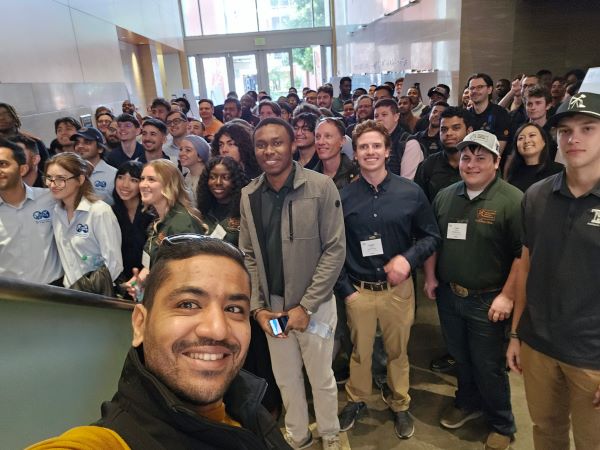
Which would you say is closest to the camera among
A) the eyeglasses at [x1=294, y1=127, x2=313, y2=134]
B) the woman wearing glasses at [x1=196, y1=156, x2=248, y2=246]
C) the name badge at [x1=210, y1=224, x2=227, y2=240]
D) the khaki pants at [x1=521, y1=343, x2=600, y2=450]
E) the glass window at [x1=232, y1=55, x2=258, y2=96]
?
the khaki pants at [x1=521, y1=343, x2=600, y2=450]

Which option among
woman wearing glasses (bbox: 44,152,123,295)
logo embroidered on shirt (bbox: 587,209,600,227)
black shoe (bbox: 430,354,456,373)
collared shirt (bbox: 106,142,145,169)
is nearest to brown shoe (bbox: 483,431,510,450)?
black shoe (bbox: 430,354,456,373)

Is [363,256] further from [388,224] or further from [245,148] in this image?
[245,148]

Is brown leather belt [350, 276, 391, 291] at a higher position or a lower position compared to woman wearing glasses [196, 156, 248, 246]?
lower

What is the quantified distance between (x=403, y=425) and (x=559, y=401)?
3.09 ft

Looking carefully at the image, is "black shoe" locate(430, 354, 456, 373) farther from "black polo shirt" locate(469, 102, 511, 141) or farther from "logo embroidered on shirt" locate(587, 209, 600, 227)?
"black polo shirt" locate(469, 102, 511, 141)

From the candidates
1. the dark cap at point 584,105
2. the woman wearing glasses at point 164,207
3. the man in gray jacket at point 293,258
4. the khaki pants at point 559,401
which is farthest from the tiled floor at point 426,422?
the dark cap at point 584,105

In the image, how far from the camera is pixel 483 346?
2.15 metres

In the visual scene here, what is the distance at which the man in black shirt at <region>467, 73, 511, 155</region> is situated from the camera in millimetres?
4301

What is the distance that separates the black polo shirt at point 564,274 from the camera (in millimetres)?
1508

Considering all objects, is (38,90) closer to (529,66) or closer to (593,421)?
(593,421)

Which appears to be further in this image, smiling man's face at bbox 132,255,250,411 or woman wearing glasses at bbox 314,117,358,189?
woman wearing glasses at bbox 314,117,358,189

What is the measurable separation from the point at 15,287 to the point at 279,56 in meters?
18.3

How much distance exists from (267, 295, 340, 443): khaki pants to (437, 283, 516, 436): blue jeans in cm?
70

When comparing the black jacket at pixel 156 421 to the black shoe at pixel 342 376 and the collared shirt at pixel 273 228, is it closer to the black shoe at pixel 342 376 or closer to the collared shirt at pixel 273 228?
the collared shirt at pixel 273 228
